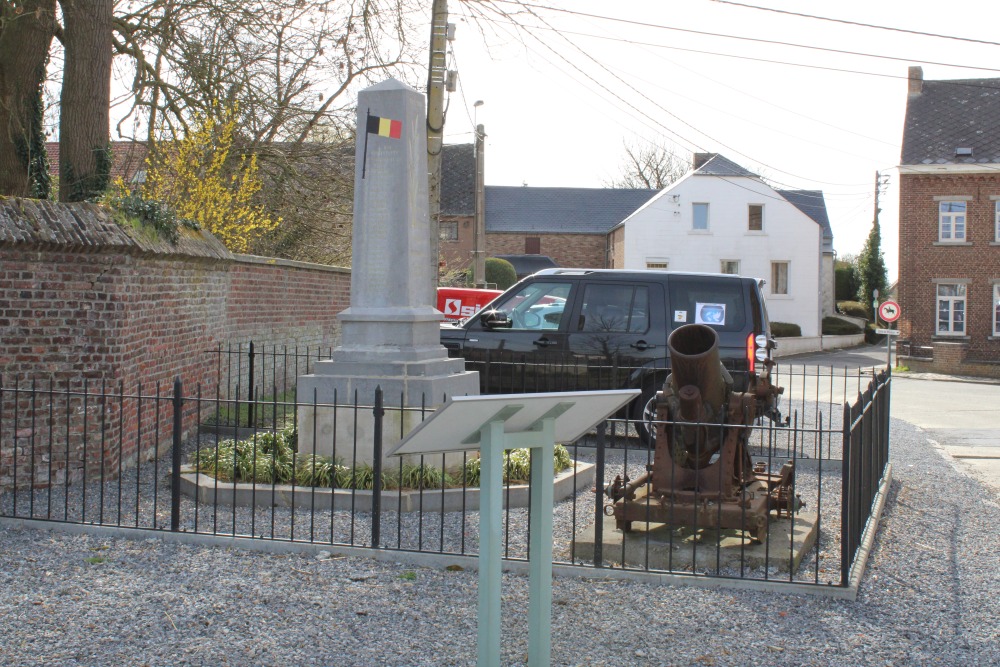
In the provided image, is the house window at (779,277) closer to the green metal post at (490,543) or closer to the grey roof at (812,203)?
the grey roof at (812,203)

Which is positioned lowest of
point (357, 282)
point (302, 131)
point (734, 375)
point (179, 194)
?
point (734, 375)

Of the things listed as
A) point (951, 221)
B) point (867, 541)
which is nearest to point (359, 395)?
point (867, 541)

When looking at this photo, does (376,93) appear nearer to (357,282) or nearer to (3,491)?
(357,282)

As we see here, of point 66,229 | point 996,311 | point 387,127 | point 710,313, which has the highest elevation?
point 387,127

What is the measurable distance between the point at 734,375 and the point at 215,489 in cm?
558

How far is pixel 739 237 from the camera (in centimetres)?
4116

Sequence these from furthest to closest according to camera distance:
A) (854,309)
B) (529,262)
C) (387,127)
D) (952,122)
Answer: (854,309) < (529,262) < (952,122) < (387,127)

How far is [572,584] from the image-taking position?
5.57 m

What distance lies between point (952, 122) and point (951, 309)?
6498mm

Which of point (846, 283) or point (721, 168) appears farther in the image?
point (846, 283)

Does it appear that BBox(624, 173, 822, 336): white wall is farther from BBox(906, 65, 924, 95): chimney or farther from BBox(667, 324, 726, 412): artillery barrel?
BBox(667, 324, 726, 412): artillery barrel

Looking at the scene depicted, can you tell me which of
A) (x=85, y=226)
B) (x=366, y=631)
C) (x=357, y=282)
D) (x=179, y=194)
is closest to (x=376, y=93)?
(x=357, y=282)

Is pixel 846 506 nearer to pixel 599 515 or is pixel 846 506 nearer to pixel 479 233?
pixel 599 515

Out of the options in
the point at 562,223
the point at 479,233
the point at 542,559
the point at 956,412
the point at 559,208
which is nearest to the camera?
the point at 542,559
